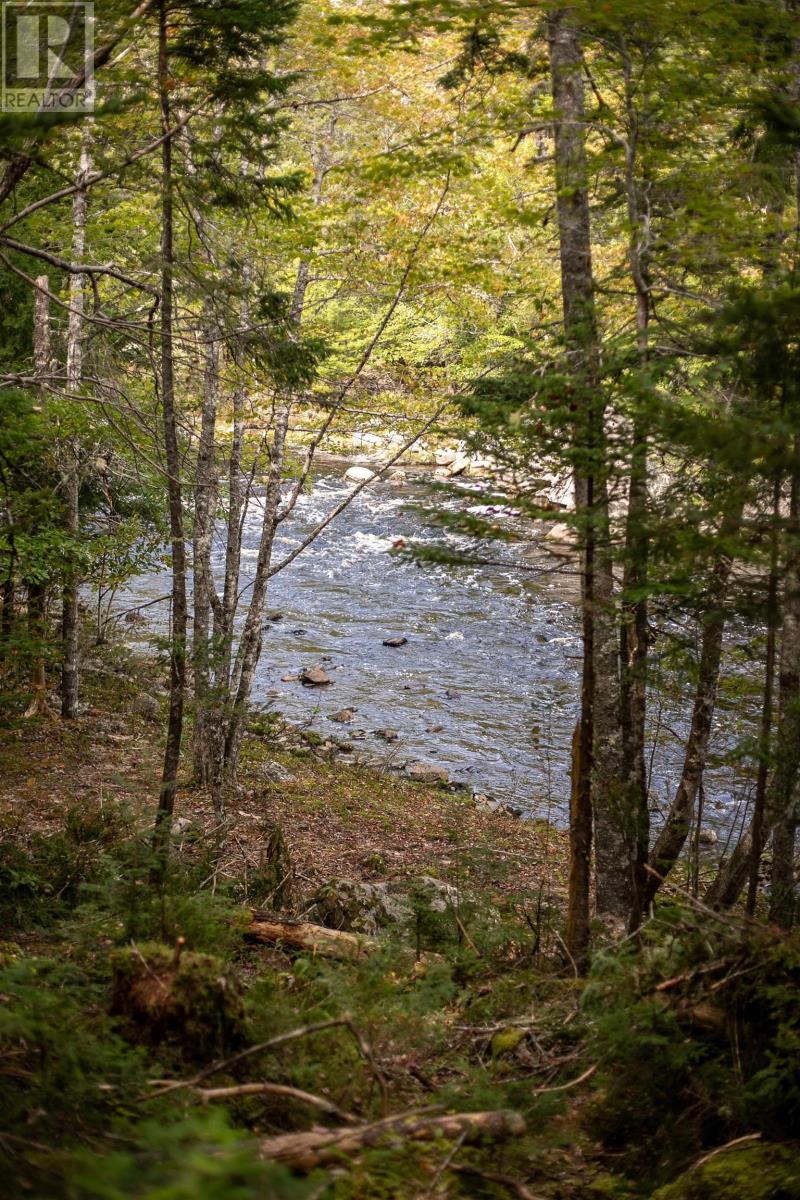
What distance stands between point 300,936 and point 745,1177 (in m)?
3.81

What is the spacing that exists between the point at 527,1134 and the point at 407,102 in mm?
10954

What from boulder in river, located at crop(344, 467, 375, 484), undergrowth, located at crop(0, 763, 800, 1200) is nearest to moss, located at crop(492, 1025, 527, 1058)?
undergrowth, located at crop(0, 763, 800, 1200)

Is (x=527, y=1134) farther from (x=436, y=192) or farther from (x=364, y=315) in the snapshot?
(x=364, y=315)

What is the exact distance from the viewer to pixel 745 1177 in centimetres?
311

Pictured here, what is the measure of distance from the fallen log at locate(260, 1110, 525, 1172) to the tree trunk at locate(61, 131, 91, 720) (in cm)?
752

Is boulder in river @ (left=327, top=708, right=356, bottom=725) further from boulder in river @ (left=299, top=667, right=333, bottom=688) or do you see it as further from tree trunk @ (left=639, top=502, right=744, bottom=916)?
tree trunk @ (left=639, top=502, right=744, bottom=916)

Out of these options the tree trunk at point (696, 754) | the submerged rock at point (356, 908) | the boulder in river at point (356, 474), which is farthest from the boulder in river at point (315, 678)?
the boulder in river at point (356, 474)

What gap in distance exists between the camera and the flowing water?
1380cm

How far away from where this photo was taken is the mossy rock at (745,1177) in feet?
9.81

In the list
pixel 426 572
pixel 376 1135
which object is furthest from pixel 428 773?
pixel 376 1135

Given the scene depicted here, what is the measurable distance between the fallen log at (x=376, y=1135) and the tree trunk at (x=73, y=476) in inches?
296

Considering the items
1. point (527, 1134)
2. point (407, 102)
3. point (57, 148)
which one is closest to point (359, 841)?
point (527, 1134)

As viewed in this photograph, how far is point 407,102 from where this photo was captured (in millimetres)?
10664

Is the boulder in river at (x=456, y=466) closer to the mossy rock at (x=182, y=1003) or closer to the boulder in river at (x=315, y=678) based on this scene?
the boulder in river at (x=315, y=678)
